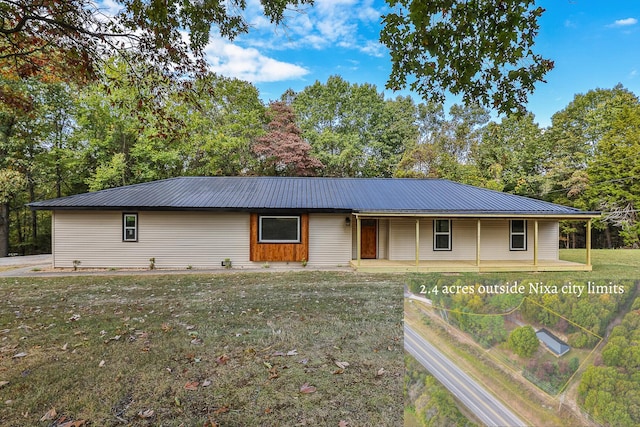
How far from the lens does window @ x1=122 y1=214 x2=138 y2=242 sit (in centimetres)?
1166

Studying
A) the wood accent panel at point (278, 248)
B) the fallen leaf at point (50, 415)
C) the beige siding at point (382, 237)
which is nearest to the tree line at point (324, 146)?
the wood accent panel at point (278, 248)

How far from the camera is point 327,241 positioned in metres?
12.2

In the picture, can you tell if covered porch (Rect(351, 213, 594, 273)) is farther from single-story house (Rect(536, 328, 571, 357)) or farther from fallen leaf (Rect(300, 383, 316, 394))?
single-story house (Rect(536, 328, 571, 357))

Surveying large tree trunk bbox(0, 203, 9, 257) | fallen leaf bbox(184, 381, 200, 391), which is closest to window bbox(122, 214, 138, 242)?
fallen leaf bbox(184, 381, 200, 391)

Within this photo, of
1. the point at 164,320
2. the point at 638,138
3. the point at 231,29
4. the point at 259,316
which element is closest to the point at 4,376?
the point at 164,320

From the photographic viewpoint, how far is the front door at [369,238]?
42.6 feet

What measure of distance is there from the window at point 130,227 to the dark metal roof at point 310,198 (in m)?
0.59

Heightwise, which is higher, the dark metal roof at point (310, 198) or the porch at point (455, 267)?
the dark metal roof at point (310, 198)

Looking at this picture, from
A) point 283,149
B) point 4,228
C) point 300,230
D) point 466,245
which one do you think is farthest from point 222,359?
point 4,228

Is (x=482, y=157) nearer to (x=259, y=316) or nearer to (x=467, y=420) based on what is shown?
(x=259, y=316)

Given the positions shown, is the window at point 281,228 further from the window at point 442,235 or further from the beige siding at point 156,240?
the window at point 442,235

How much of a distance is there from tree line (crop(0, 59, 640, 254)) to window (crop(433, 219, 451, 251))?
474 inches

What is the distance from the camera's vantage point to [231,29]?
4910 millimetres

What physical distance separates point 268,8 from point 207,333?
469 cm
